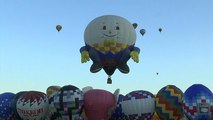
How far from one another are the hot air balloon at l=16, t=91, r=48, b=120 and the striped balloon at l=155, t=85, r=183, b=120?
4225mm

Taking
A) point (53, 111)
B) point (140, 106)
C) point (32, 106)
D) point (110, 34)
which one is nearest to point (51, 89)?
point (32, 106)

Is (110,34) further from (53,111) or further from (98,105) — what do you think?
(53,111)

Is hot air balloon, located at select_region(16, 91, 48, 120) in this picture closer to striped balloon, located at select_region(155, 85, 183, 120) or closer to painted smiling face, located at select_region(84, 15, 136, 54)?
painted smiling face, located at select_region(84, 15, 136, 54)

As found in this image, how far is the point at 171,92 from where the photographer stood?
14.1 metres

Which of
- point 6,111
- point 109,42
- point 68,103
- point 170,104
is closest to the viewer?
point 68,103

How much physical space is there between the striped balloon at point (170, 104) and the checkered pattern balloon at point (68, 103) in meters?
2.84

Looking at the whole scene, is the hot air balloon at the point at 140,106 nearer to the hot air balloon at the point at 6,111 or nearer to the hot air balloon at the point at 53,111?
the hot air balloon at the point at 53,111

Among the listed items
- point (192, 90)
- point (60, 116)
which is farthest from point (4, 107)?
point (192, 90)

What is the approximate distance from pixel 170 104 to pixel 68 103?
3575 mm

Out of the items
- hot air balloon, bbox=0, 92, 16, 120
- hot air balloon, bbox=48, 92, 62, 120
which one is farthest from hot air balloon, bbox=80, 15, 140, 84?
hot air balloon, bbox=0, 92, 16, 120

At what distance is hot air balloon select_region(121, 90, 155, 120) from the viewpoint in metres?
14.3

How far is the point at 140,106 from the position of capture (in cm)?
1430

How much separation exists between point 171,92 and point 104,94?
2.40 m

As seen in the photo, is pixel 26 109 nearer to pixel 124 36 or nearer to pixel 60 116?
pixel 60 116
